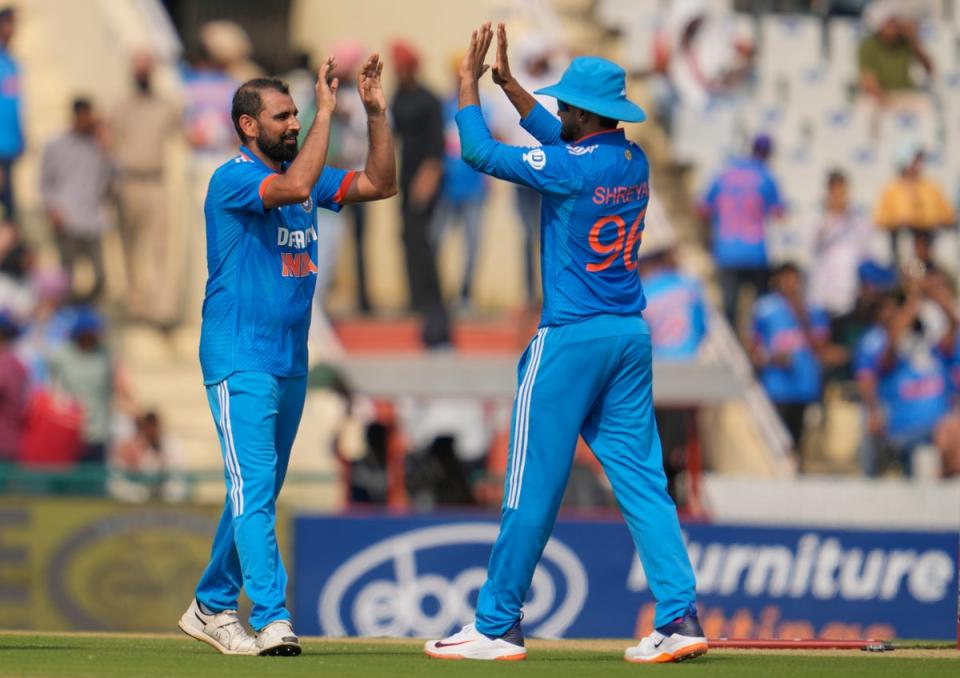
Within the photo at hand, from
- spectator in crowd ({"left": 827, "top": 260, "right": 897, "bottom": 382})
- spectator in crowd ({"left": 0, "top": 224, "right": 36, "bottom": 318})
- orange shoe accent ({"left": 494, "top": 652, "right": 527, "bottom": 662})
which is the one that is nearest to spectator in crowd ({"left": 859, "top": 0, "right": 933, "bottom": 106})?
spectator in crowd ({"left": 827, "top": 260, "right": 897, "bottom": 382})

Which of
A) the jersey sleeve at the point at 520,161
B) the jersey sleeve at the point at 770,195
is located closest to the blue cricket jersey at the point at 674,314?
the jersey sleeve at the point at 770,195

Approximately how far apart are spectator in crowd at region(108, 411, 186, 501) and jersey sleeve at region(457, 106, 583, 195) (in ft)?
22.4

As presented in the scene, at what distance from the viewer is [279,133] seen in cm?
959

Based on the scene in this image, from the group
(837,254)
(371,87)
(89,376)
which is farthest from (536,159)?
(837,254)

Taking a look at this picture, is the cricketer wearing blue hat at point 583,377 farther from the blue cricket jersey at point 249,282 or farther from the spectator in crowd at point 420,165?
the spectator in crowd at point 420,165

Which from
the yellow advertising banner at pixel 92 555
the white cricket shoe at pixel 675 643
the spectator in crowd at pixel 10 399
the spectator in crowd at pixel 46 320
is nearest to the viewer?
the white cricket shoe at pixel 675 643

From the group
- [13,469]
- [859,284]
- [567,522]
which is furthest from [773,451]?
[13,469]

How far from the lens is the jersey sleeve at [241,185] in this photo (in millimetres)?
9352

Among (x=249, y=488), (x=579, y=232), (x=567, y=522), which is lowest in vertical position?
(x=567, y=522)

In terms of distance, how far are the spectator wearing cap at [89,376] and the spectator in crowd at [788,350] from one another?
523 cm

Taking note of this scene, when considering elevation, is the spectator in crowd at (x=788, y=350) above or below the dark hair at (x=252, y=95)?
below

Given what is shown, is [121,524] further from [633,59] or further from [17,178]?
[633,59]

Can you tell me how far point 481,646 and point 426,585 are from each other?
6086mm

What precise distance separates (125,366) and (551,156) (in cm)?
993
